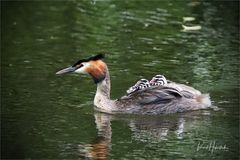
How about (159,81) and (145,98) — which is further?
(159,81)

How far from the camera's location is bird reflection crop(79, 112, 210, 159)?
37.7 feet

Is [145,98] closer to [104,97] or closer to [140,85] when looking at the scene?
[140,85]

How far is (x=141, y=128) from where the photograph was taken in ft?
41.2

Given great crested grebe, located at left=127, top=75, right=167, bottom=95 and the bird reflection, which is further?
great crested grebe, located at left=127, top=75, right=167, bottom=95

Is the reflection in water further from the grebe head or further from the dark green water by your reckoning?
the grebe head

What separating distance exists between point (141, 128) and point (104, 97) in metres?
1.19

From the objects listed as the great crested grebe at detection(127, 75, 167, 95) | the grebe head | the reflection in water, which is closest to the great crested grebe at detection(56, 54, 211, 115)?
the grebe head

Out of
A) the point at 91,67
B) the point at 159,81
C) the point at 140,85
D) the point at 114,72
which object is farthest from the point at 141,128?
the point at 114,72

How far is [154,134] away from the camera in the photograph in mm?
12203

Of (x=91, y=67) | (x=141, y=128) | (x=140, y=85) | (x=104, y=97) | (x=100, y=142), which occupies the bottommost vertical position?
(x=100, y=142)

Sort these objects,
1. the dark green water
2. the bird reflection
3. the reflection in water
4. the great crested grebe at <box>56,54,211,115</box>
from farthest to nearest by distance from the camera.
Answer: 1. the great crested grebe at <box>56,54,211,115</box>
2. the dark green water
3. the bird reflection
4. the reflection in water

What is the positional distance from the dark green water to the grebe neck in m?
0.15

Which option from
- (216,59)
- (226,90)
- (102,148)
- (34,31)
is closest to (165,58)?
(216,59)

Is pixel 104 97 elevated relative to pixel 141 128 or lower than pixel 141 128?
elevated
